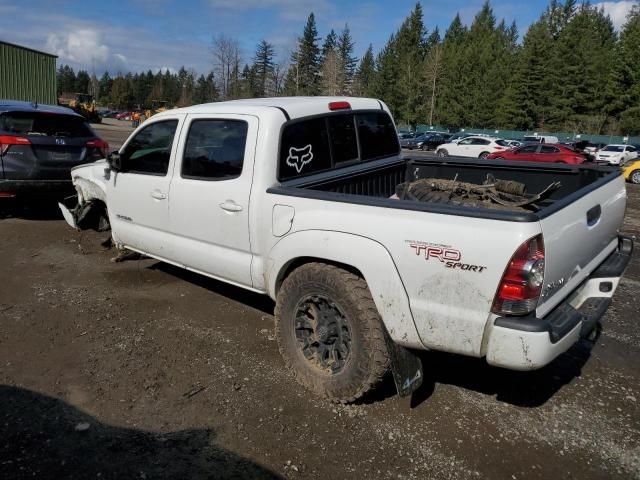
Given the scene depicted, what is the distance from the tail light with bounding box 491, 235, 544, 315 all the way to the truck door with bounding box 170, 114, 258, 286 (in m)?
1.91

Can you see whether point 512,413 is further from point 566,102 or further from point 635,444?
point 566,102

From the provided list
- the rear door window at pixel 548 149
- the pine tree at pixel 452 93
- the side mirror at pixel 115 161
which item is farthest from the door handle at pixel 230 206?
the pine tree at pixel 452 93

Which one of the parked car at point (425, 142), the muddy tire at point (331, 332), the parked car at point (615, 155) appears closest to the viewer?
the muddy tire at point (331, 332)

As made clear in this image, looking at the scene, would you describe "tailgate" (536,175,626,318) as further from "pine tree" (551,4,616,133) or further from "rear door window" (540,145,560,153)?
"pine tree" (551,4,616,133)

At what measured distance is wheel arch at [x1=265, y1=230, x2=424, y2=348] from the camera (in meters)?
2.82

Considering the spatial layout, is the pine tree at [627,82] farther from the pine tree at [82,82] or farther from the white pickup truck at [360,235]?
the pine tree at [82,82]

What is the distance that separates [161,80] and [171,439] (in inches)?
4906

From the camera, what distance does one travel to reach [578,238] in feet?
9.67

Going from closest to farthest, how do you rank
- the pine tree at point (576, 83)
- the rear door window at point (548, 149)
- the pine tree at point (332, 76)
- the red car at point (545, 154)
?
the red car at point (545, 154)
the rear door window at point (548, 149)
the pine tree at point (576, 83)
the pine tree at point (332, 76)

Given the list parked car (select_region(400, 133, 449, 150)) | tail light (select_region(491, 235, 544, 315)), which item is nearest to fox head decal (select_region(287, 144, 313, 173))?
tail light (select_region(491, 235, 544, 315))

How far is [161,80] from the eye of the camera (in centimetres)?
A: 11612

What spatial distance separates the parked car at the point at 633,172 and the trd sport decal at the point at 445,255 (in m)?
20.7

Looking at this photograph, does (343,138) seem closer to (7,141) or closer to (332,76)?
(7,141)

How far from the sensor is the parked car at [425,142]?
41.9m
